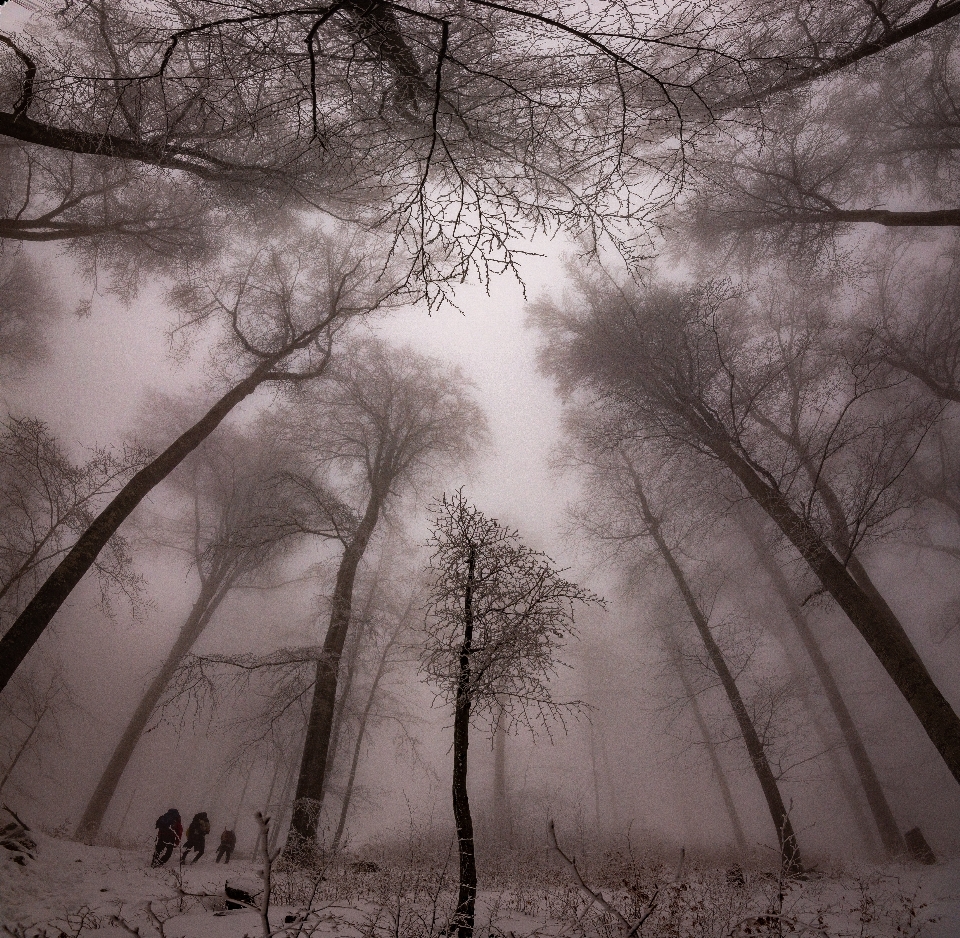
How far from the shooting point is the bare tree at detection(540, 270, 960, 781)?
201 inches

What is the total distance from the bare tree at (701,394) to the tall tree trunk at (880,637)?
0.01 meters

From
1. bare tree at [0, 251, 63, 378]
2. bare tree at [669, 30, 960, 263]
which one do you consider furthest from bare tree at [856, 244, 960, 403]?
bare tree at [0, 251, 63, 378]

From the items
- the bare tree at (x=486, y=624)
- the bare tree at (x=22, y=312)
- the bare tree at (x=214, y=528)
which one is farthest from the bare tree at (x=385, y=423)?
the bare tree at (x=22, y=312)

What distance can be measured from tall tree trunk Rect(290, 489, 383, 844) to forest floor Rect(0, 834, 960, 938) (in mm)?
610

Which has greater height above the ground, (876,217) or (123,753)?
(876,217)

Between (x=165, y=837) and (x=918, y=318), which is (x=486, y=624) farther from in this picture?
(x=918, y=318)

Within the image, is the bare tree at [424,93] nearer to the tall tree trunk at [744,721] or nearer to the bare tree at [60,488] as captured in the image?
the bare tree at [60,488]

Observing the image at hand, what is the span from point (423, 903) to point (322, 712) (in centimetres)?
272

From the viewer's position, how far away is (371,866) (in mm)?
6633

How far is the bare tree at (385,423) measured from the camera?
9.44 metres

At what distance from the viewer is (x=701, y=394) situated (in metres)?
7.26

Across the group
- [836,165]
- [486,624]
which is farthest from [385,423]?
[836,165]

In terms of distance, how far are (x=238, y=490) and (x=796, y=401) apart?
13566mm

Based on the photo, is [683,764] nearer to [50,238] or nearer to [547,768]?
[547,768]
